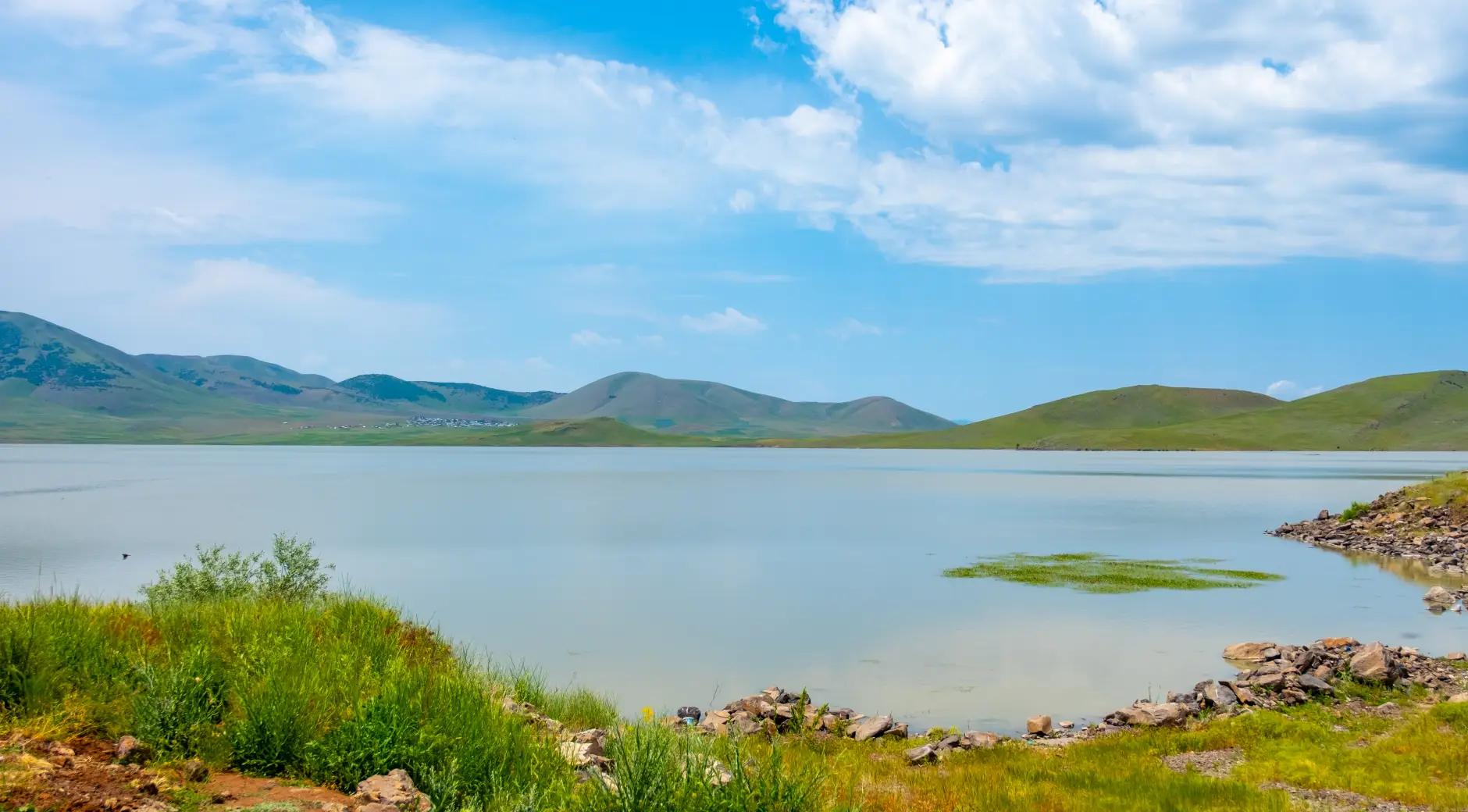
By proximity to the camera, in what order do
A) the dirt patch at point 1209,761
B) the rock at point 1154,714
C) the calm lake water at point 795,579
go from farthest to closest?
the calm lake water at point 795,579 < the rock at point 1154,714 < the dirt patch at point 1209,761

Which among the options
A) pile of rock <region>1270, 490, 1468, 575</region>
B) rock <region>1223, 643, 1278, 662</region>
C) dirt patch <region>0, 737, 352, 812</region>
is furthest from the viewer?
pile of rock <region>1270, 490, 1468, 575</region>

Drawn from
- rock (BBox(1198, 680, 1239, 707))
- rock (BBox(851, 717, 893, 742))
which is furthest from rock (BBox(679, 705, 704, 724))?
rock (BBox(1198, 680, 1239, 707))

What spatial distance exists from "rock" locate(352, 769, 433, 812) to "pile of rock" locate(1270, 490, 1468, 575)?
152ft

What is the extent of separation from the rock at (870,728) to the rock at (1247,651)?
11868 millimetres

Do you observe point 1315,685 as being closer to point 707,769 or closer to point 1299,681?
point 1299,681

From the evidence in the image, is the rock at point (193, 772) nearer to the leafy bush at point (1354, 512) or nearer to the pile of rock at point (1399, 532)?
the pile of rock at point (1399, 532)

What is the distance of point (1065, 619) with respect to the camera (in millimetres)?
32156

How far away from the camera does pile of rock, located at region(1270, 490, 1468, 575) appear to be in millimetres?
44688

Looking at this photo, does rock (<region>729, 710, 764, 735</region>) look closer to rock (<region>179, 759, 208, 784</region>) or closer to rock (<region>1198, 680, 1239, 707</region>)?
rock (<region>1198, 680, 1239, 707</region>)

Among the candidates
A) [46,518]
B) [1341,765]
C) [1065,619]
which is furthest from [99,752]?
[46,518]

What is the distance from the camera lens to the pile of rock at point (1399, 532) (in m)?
44.7

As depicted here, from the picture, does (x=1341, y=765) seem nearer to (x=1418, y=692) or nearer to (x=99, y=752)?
(x=1418, y=692)

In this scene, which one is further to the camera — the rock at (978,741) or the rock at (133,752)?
the rock at (978,741)

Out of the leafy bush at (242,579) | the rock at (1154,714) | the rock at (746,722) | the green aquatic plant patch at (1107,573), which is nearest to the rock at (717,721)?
the rock at (746,722)
